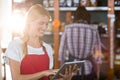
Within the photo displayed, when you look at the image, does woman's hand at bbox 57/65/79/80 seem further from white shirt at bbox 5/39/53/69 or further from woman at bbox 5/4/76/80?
white shirt at bbox 5/39/53/69

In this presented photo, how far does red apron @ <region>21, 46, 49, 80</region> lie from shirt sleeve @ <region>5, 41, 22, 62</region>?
0.24ft

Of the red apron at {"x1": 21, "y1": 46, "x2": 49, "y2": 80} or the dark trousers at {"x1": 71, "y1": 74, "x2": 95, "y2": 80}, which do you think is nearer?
the red apron at {"x1": 21, "y1": 46, "x2": 49, "y2": 80}

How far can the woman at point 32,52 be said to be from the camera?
1864 mm

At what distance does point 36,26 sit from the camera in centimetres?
199

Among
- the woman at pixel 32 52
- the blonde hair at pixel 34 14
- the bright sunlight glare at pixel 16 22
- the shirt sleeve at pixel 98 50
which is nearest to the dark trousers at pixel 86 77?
the shirt sleeve at pixel 98 50

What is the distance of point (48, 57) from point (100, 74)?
5.00 ft

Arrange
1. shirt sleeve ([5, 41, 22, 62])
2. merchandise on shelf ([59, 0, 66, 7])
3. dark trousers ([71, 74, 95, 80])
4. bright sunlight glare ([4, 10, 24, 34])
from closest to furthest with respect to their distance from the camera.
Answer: shirt sleeve ([5, 41, 22, 62]) < bright sunlight glare ([4, 10, 24, 34]) < dark trousers ([71, 74, 95, 80]) < merchandise on shelf ([59, 0, 66, 7])

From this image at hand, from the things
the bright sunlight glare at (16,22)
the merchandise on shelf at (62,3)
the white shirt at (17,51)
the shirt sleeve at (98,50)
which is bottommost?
the shirt sleeve at (98,50)

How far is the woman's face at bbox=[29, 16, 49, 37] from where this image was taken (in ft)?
6.38

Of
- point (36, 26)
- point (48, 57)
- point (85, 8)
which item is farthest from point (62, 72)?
point (85, 8)

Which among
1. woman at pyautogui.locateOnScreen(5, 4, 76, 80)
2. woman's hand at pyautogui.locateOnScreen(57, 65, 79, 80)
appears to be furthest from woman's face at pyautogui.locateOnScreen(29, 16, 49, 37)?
woman's hand at pyautogui.locateOnScreen(57, 65, 79, 80)

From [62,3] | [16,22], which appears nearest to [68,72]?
[16,22]

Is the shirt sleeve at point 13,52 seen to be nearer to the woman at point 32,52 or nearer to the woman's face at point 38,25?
the woman at point 32,52

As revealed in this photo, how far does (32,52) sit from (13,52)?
160 mm
